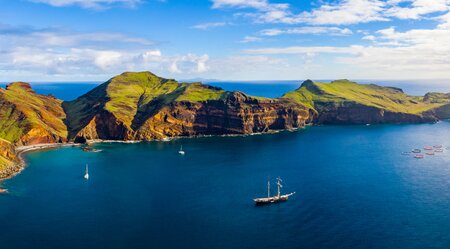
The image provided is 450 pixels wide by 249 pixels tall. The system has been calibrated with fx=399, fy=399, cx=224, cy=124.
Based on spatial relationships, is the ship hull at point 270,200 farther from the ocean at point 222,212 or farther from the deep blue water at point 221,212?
the deep blue water at point 221,212

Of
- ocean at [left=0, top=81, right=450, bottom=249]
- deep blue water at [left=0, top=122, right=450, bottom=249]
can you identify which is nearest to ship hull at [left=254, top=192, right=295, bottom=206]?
ocean at [left=0, top=81, right=450, bottom=249]

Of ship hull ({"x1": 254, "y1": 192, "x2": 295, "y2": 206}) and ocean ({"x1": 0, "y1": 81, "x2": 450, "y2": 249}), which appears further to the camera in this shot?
ship hull ({"x1": 254, "y1": 192, "x2": 295, "y2": 206})

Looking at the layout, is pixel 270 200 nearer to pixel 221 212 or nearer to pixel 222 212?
pixel 222 212

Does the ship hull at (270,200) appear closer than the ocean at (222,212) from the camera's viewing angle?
No

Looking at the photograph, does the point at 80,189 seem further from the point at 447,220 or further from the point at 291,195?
the point at 447,220

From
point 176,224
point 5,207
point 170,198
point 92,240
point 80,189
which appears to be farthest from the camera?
point 80,189

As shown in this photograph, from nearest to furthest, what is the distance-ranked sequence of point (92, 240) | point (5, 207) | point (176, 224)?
1. point (92, 240)
2. point (176, 224)
3. point (5, 207)

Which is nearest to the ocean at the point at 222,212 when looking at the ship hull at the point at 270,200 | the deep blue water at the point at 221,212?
Answer: the deep blue water at the point at 221,212

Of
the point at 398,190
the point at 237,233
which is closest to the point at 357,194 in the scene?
the point at 398,190

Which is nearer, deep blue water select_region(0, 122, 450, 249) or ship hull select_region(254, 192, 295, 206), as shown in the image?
deep blue water select_region(0, 122, 450, 249)

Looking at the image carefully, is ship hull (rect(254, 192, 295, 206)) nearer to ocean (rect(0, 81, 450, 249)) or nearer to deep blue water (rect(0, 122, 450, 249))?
ocean (rect(0, 81, 450, 249))

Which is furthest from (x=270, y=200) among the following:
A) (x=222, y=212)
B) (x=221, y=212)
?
(x=221, y=212)
